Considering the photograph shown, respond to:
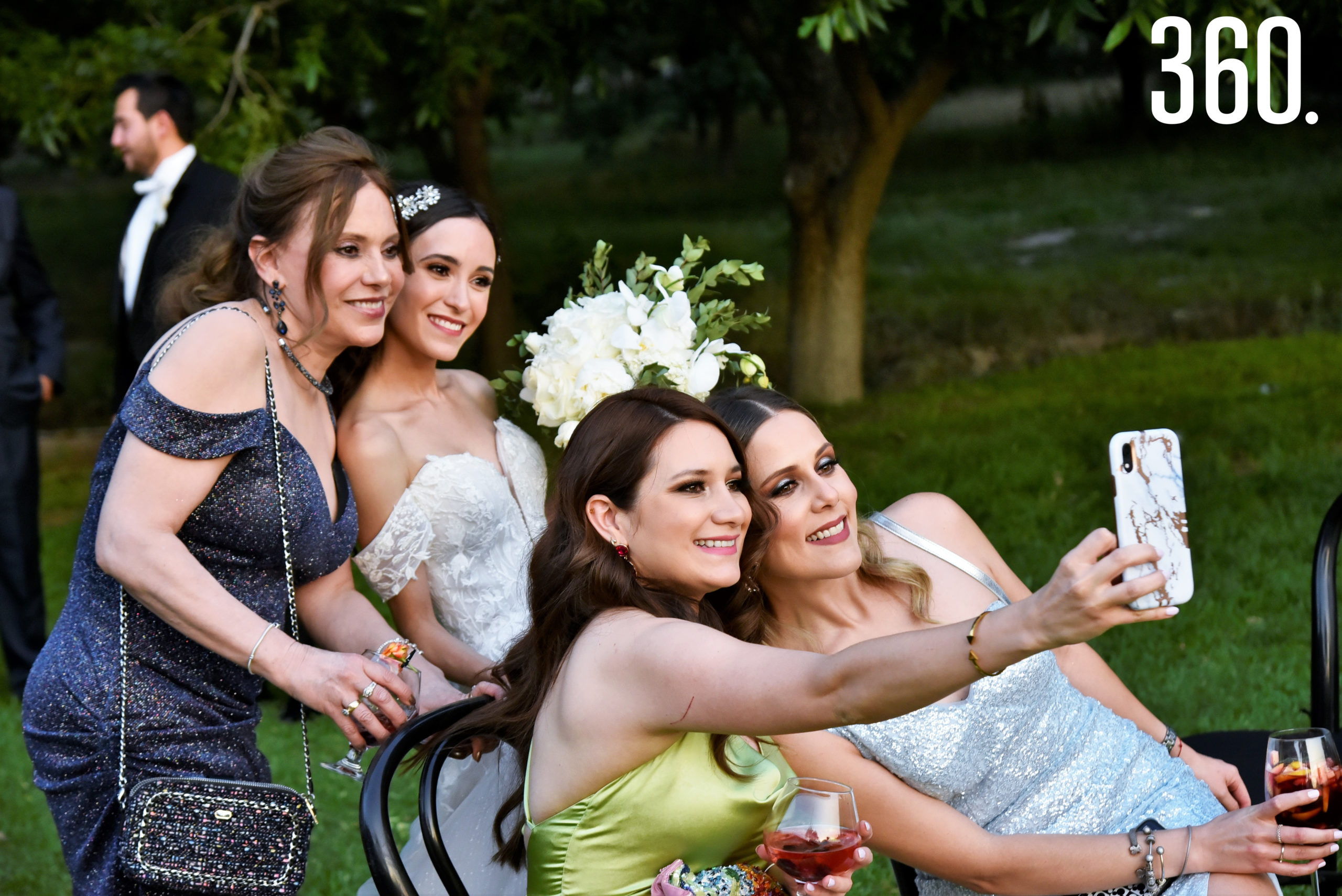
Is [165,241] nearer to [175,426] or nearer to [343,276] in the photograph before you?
[343,276]

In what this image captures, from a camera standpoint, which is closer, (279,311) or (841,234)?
(279,311)

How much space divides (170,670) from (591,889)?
0.88m

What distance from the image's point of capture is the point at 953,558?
127 inches

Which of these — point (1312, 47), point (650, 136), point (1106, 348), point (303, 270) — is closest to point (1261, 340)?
point (1106, 348)

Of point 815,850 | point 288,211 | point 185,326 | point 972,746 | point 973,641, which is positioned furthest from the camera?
point 972,746

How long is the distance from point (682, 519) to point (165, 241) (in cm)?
397

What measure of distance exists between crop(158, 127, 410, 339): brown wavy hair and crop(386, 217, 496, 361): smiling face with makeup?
1.49ft

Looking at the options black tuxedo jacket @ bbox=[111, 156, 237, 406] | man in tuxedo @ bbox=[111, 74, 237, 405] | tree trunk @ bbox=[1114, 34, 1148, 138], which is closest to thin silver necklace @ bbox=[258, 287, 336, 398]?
black tuxedo jacket @ bbox=[111, 156, 237, 406]

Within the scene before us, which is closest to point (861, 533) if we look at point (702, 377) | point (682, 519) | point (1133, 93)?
point (702, 377)

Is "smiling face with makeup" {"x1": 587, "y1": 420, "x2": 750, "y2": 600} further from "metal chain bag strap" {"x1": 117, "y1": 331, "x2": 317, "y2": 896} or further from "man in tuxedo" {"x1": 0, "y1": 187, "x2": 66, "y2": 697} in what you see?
"man in tuxedo" {"x1": 0, "y1": 187, "x2": 66, "y2": 697}

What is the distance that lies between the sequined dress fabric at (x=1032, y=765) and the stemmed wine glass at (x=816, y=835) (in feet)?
2.01

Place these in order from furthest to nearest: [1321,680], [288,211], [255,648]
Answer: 1. [1321,680]
2. [288,211]
3. [255,648]

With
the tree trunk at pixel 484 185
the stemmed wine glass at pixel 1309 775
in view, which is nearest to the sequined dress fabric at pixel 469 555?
the stemmed wine glass at pixel 1309 775

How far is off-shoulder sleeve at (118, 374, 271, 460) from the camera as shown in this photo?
2.48m
